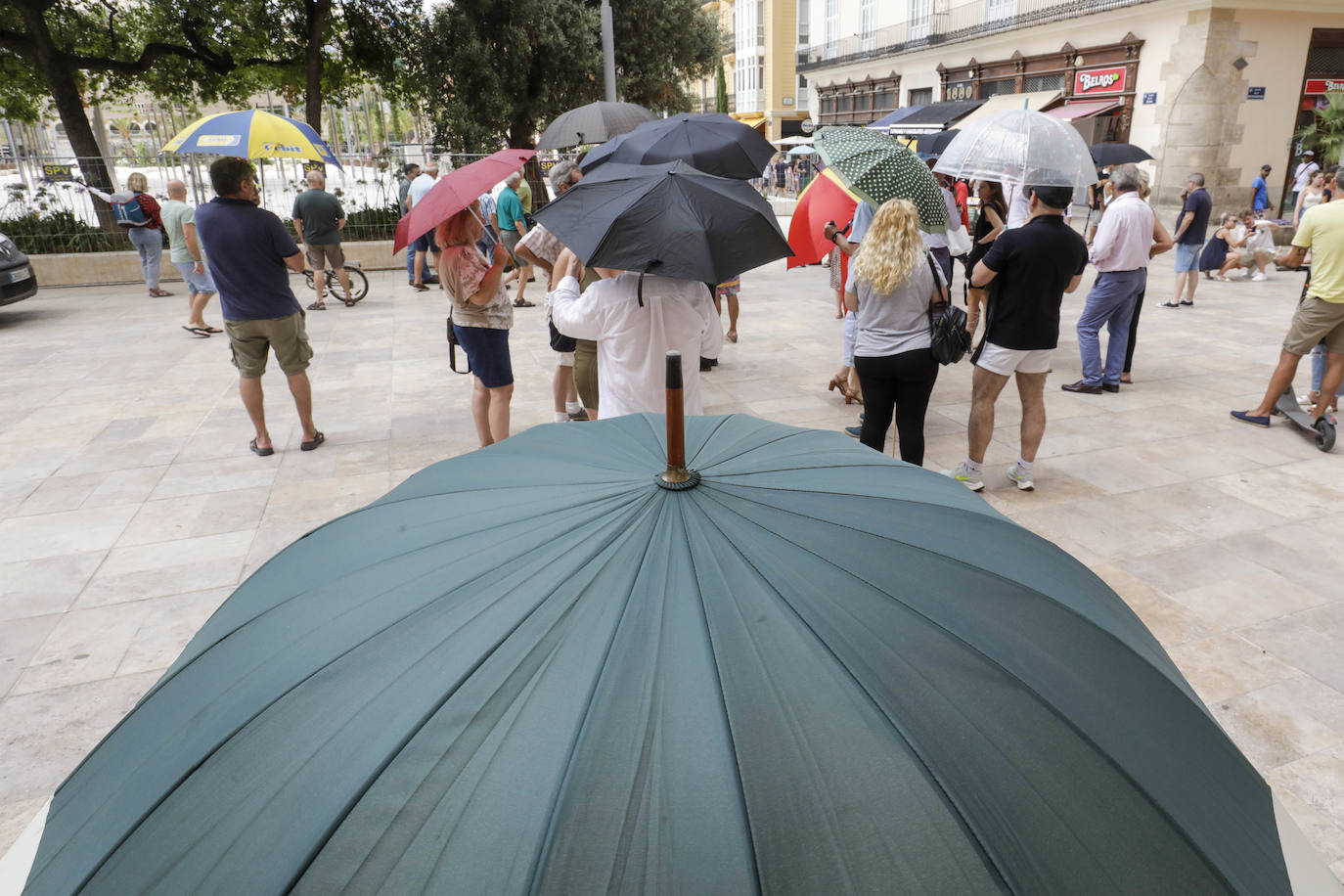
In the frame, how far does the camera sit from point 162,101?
2294 cm

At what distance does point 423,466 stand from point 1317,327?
6554mm

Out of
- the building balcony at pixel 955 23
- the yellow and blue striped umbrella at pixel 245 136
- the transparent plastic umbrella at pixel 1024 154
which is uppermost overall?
the building balcony at pixel 955 23

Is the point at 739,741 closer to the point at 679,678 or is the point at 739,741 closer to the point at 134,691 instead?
the point at 679,678

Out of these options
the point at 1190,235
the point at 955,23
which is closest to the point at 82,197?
the point at 1190,235

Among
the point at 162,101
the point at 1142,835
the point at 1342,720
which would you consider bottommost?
the point at 1342,720

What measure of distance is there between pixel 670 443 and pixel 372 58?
21.7 meters

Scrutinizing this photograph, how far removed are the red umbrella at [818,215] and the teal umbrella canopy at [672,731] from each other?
198 inches

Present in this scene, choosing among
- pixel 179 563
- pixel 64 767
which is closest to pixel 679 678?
pixel 64 767

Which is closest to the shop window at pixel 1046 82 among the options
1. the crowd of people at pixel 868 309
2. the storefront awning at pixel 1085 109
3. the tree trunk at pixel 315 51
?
the storefront awning at pixel 1085 109

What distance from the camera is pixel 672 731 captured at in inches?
42.9

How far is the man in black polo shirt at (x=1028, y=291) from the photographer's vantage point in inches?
194

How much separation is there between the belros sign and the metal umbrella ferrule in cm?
2637

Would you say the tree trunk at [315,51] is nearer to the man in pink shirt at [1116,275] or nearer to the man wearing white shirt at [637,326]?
the man in pink shirt at [1116,275]

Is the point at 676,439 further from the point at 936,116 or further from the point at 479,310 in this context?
the point at 936,116
